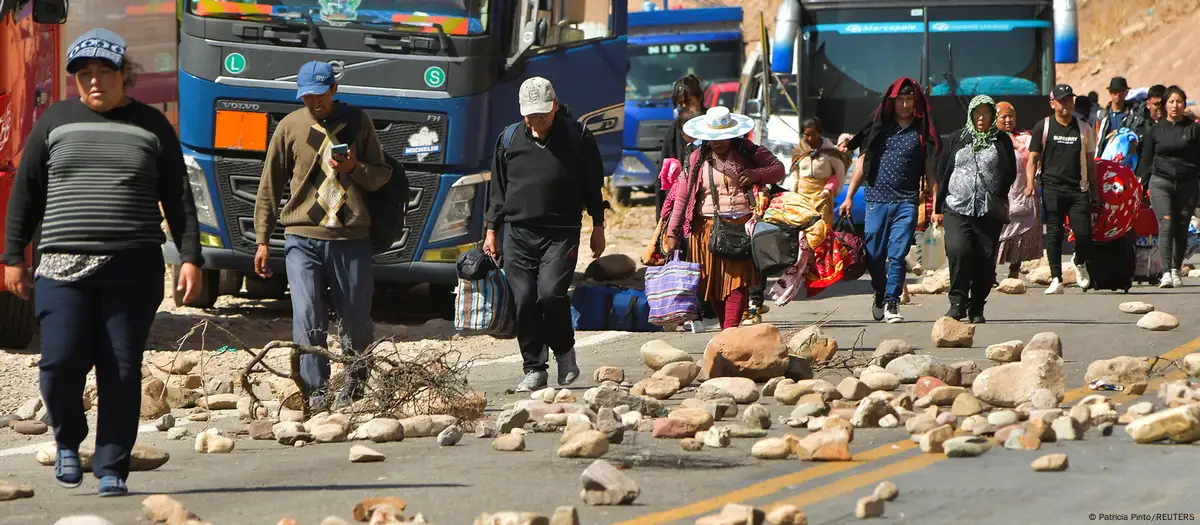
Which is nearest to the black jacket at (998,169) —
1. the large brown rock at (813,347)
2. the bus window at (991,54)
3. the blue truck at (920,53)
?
the large brown rock at (813,347)

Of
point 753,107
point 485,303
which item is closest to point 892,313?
point 485,303

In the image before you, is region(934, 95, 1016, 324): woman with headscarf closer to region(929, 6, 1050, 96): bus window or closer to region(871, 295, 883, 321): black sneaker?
region(871, 295, 883, 321): black sneaker

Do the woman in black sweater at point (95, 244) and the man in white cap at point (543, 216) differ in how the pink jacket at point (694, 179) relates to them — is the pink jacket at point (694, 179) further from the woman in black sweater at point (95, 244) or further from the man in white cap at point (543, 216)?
the woman in black sweater at point (95, 244)

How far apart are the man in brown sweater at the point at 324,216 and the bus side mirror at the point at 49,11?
2.76 m

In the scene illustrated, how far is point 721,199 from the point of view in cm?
1158

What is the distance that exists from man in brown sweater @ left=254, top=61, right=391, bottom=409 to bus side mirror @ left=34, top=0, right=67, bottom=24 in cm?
276

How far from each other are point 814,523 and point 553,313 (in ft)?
13.5

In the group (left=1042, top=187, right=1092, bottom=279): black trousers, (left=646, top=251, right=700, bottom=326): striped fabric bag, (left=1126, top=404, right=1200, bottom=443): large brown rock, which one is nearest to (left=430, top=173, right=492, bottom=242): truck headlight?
(left=646, top=251, right=700, bottom=326): striped fabric bag

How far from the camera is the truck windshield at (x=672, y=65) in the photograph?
31.2m

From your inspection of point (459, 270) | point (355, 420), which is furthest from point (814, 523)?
point (459, 270)

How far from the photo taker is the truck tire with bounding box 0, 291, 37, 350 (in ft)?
40.3

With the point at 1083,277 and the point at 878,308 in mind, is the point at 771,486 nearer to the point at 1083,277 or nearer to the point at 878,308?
the point at 878,308

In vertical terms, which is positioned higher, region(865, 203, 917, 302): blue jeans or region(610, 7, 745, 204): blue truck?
region(610, 7, 745, 204): blue truck

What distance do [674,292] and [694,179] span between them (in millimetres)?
704
